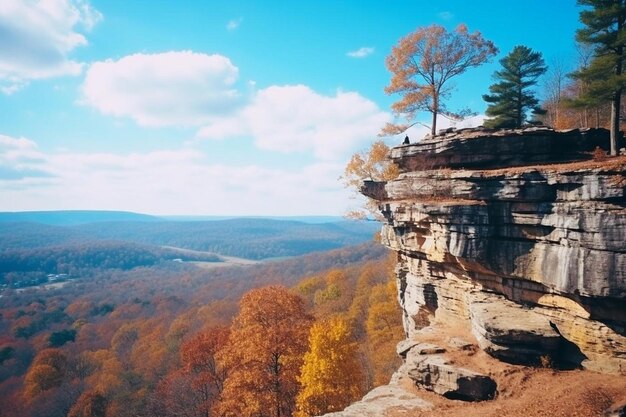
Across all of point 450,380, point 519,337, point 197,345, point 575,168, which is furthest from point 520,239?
point 197,345

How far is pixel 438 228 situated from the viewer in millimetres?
15984

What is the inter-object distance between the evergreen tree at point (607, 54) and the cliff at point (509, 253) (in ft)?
5.20

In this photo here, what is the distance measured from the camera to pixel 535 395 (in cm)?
1179

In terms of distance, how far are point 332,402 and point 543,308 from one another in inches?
453

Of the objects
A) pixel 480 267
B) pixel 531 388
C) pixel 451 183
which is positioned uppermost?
pixel 451 183

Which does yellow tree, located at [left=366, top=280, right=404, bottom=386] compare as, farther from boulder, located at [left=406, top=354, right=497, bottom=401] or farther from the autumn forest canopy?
boulder, located at [left=406, top=354, right=497, bottom=401]

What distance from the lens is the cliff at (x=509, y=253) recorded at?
12125 mm

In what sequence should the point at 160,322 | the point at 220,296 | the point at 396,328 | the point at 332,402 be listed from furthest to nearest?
the point at 220,296, the point at 160,322, the point at 396,328, the point at 332,402

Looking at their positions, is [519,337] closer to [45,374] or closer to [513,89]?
[513,89]

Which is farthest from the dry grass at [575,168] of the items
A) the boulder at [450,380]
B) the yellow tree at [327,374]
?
the yellow tree at [327,374]

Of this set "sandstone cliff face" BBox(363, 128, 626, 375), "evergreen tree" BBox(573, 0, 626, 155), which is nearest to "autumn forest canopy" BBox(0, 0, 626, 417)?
"evergreen tree" BBox(573, 0, 626, 155)

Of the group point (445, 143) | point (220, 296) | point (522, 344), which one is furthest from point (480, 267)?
point (220, 296)

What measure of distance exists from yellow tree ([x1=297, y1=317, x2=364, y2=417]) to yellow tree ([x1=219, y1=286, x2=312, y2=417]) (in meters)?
1.43

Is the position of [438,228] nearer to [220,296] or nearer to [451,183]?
[451,183]
